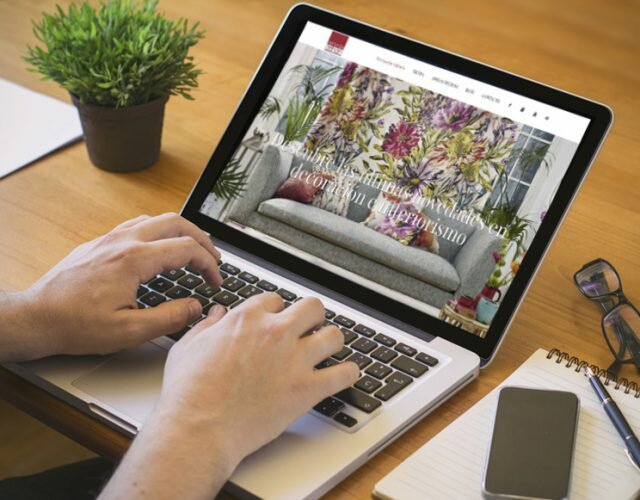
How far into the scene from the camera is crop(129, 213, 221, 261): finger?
2.81ft

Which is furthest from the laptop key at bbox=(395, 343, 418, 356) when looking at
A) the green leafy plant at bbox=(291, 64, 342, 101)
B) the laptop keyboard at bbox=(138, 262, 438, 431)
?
the green leafy plant at bbox=(291, 64, 342, 101)

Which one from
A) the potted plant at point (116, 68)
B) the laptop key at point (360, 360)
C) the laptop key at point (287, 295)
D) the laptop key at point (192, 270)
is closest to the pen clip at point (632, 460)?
the laptop key at point (360, 360)

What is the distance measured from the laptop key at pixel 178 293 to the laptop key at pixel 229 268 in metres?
0.05

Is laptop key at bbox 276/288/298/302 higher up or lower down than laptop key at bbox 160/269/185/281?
higher up

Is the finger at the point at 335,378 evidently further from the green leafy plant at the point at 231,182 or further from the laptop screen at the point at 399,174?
the green leafy plant at the point at 231,182

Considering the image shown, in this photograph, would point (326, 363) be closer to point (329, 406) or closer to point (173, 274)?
point (329, 406)

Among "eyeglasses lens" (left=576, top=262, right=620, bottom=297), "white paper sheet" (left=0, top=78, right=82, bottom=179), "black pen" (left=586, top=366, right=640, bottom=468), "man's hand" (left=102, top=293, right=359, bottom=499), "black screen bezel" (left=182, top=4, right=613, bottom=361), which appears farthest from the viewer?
"white paper sheet" (left=0, top=78, right=82, bottom=179)

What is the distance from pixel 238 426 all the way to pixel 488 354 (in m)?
0.29

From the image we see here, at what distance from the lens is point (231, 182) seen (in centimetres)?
97

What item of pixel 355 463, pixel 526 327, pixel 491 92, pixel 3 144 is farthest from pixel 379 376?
pixel 3 144

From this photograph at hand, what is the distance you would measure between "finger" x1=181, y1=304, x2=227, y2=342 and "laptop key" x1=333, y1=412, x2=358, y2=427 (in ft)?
0.44

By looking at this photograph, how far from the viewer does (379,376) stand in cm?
79

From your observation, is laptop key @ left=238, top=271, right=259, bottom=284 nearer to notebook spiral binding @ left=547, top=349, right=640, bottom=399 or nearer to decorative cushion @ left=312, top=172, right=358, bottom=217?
decorative cushion @ left=312, top=172, right=358, bottom=217

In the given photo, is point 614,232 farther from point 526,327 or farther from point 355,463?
point 355,463
